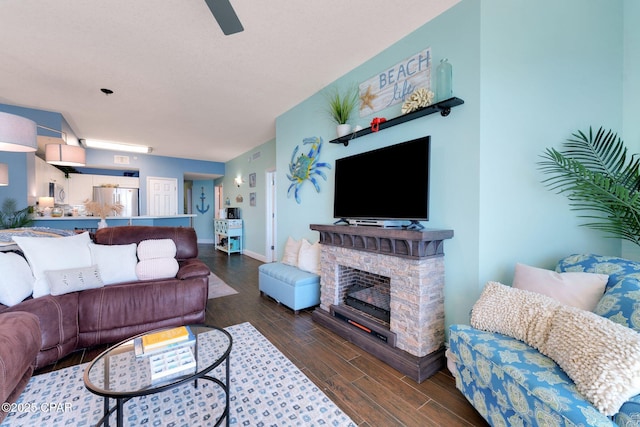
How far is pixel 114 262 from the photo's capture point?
259 centimetres

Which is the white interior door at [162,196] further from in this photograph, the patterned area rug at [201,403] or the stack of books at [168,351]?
the stack of books at [168,351]

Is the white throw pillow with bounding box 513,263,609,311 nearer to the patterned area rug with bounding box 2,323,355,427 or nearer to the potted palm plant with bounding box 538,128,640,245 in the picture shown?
the potted palm plant with bounding box 538,128,640,245

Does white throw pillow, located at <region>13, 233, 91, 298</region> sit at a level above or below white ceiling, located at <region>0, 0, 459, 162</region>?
below

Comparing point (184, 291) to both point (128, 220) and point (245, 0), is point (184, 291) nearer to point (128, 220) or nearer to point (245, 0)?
point (245, 0)

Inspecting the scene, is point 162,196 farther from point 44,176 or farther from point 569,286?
point 569,286

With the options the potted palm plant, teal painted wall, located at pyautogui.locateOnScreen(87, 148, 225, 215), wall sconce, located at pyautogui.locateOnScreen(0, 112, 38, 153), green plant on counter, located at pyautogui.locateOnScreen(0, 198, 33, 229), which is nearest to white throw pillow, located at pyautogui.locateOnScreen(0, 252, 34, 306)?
wall sconce, located at pyautogui.locateOnScreen(0, 112, 38, 153)

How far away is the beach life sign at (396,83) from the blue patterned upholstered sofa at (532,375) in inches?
71.8

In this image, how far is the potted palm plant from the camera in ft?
6.01

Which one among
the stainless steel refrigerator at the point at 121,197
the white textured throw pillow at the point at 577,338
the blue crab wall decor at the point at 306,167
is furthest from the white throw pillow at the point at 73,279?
the stainless steel refrigerator at the point at 121,197

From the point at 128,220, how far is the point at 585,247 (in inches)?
298

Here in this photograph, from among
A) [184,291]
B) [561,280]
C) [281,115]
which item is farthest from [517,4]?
[184,291]

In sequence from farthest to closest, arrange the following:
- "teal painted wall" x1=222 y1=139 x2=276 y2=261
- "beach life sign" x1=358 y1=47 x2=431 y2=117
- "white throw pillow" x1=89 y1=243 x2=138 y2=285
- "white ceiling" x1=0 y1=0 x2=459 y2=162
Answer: "teal painted wall" x1=222 y1=139 x2=276 y2=261, "white throw pillow" x1=89 y1=243 x2=138 y2=285, "beach life sign" x1=358 y1=47 x2=431 y2=117, "white ceiling" x1=0 y1=0 x2=459 y2=162

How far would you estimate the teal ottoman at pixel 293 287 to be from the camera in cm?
304

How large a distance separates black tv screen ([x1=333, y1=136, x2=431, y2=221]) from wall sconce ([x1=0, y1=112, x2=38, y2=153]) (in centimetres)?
281
